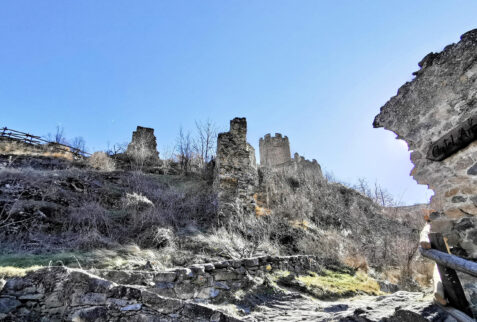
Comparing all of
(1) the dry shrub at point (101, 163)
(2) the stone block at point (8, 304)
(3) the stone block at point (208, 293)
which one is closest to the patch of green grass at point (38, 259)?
(2) the stone block at point (8, 304)

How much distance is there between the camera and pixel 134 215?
23.5ft

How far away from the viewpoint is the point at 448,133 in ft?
10.7

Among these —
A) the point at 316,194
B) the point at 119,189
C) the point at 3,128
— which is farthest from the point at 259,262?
the point at 3,128

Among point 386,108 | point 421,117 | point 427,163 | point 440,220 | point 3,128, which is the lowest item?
point 440,220

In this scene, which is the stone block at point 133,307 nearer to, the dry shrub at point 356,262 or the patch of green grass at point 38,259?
the patch of green grass at point 38,259

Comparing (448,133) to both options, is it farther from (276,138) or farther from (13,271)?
(276,138)

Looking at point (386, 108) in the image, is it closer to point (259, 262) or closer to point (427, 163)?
point (427, 163)

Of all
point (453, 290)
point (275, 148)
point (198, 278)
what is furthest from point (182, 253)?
point (275, 148)

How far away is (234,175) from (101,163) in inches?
297

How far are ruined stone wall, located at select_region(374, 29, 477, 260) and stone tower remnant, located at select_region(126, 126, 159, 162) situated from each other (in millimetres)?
13681

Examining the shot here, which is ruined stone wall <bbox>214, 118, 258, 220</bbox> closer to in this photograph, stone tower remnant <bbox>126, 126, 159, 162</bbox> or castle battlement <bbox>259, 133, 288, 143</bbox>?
stone tower remnant <bbox>126, 126, 159, 162</bbox>

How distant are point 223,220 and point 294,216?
3440mm

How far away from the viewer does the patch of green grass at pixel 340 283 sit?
518 centimetres

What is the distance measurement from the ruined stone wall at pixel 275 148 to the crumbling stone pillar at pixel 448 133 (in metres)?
22.6
